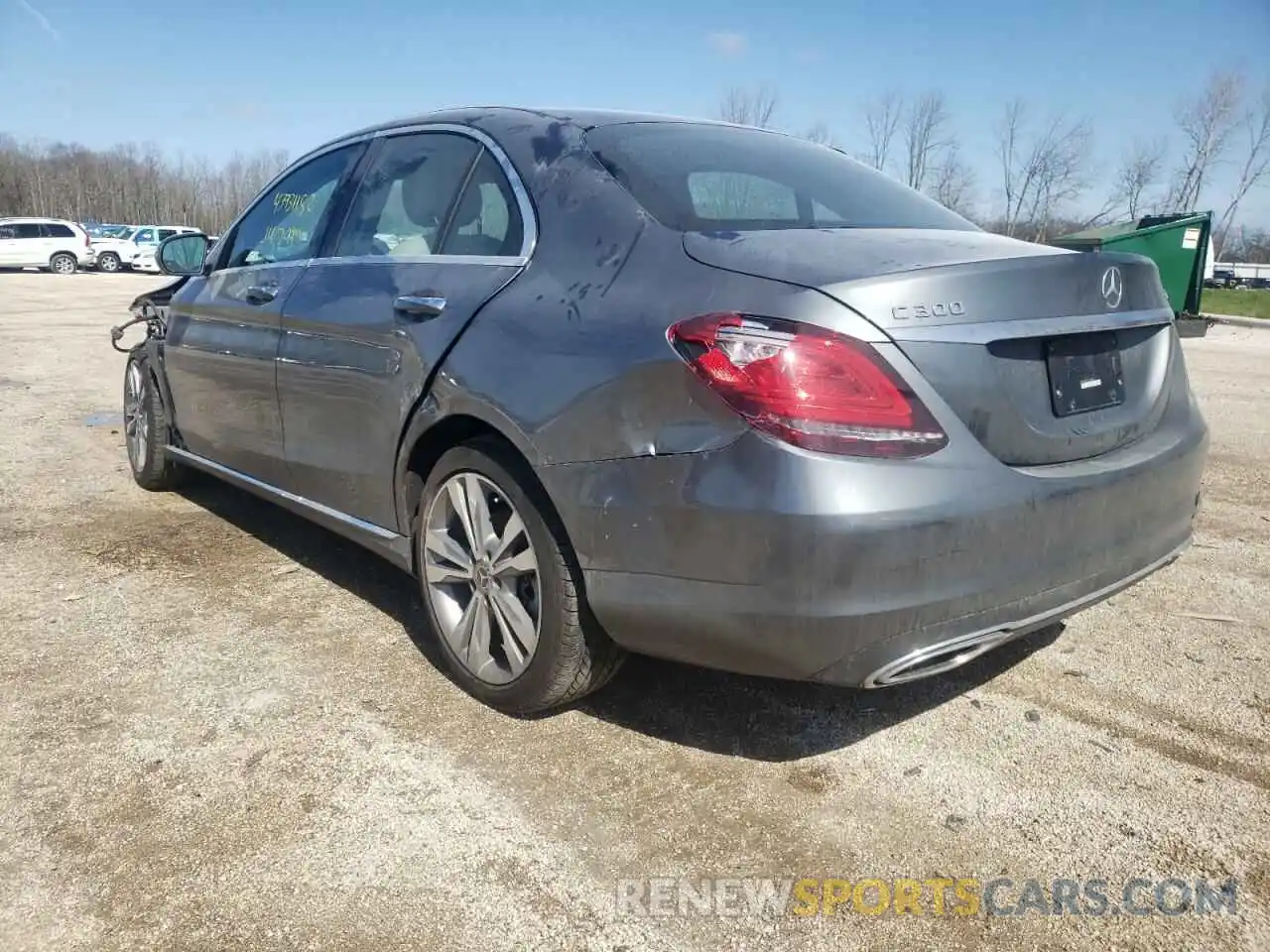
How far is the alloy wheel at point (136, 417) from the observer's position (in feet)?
16.2

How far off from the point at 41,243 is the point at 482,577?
3782 centimetres

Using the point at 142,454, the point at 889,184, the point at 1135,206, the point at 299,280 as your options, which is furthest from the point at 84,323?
the point at 1135,206

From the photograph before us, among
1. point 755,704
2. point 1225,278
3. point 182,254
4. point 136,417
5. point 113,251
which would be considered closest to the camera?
point 755,704

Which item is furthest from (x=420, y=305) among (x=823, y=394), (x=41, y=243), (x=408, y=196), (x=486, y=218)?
(x=41, y=243)

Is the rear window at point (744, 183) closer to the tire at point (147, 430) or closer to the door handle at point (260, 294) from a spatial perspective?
the door handle at point (260, 294)

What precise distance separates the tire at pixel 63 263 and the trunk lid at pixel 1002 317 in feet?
127

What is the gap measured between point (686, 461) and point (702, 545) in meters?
0.18

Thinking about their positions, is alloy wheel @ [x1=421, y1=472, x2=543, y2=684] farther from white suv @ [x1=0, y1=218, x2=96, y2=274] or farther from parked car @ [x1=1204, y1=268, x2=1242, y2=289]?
parked car @ [x1=1204, y1=268, x2=1242, y2=289]

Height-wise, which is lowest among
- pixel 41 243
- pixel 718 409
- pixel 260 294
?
pixel 718 409

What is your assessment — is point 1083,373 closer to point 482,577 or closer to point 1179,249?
point 482,577

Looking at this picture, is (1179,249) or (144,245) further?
(144,245)

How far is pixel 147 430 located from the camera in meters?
4.89

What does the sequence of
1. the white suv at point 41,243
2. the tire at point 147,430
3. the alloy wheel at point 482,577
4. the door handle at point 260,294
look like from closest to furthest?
the alloy wheel at point 482,577 → the door handle at point 260,294 → the tire at point 147,430 → the white suv at point 41,243

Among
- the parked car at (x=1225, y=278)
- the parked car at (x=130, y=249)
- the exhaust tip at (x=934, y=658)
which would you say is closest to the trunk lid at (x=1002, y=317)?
the exhaust tip at (x=934, y=658)
